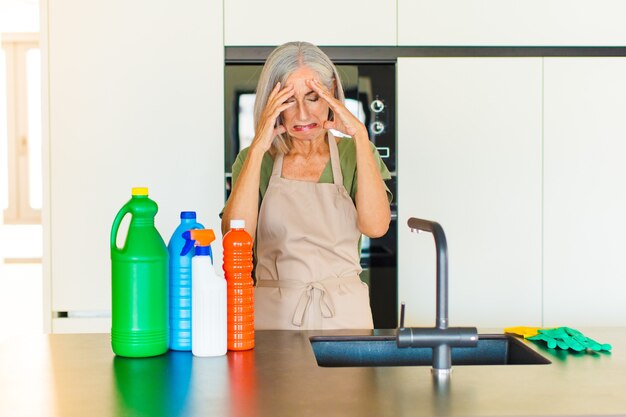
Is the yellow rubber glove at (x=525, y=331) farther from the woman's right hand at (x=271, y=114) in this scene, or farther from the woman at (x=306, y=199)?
the woman's right hand at (x=271, y=114)

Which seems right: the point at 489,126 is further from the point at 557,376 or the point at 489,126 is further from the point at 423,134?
the point at 557,376

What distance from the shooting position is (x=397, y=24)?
273 cm

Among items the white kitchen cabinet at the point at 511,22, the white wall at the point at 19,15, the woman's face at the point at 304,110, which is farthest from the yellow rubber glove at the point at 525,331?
the white wall at the point at 19,15

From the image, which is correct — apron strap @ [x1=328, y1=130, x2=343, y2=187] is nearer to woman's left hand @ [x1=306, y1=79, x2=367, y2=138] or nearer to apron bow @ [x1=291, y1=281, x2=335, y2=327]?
woman's left hand @ [x1=306, y1=79, x2=367, y2=138]

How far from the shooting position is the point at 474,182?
2.77m

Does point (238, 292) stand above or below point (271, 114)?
below

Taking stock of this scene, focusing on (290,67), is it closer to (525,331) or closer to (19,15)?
(525,331)

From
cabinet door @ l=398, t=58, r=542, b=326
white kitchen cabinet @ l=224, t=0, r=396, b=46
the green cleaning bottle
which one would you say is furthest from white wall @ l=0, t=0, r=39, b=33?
the green cleaning bottle

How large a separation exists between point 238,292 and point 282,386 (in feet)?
0.92

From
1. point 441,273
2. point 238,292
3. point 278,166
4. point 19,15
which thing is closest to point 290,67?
point 278,166

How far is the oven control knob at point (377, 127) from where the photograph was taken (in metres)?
2.76

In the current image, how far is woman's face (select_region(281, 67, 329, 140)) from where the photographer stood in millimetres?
1896

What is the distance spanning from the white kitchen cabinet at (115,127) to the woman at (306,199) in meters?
0.74

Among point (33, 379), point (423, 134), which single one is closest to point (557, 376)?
point (33, 379)
